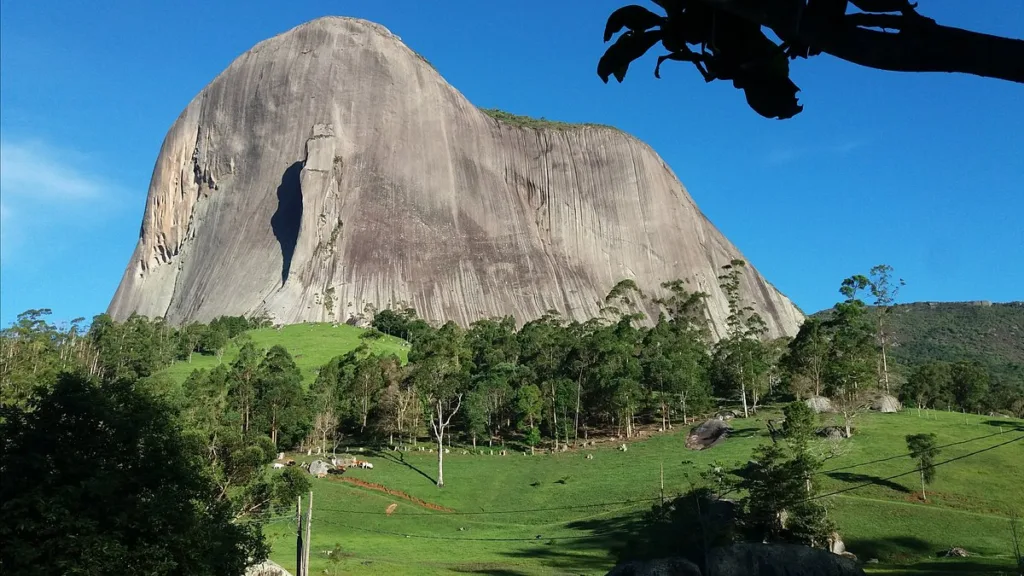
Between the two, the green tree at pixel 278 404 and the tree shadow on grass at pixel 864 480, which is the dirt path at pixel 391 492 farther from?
the tree shadow on grass at pixel 864 480

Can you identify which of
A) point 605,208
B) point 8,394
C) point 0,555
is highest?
point 605,208

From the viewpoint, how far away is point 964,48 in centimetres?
362

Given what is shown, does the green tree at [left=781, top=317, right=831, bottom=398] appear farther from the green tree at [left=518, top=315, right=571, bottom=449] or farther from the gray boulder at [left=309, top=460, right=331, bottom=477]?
the gray boulder at [left=309, top=460, right=331, bottom=477]

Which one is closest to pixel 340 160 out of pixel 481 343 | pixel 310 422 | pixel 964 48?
pixel 481 343

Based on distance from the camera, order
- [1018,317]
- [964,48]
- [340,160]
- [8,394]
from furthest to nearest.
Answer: [1018,317], [340,160], [8,394], [964,48]

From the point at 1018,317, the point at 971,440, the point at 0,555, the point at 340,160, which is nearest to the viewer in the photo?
the point at 0,555

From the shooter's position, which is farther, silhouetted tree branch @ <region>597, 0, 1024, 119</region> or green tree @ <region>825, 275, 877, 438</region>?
green tree @ <region>825, 275, 877, 438</region>

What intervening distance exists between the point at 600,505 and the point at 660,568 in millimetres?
20846

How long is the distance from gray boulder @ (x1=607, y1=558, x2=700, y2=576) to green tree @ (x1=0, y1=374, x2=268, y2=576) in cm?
1147

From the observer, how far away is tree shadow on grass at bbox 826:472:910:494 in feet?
140

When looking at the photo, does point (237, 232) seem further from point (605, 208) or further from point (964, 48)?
point (964, 48)

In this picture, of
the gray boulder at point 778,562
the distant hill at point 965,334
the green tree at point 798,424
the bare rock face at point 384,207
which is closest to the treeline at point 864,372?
the green tree at point 798,424

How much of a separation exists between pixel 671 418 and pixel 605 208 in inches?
3242

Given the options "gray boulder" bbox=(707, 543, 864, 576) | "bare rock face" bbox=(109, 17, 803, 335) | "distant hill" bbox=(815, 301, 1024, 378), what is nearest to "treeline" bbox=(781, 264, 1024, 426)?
"gray boulder" bbox=(707, 543, 864, 576)
